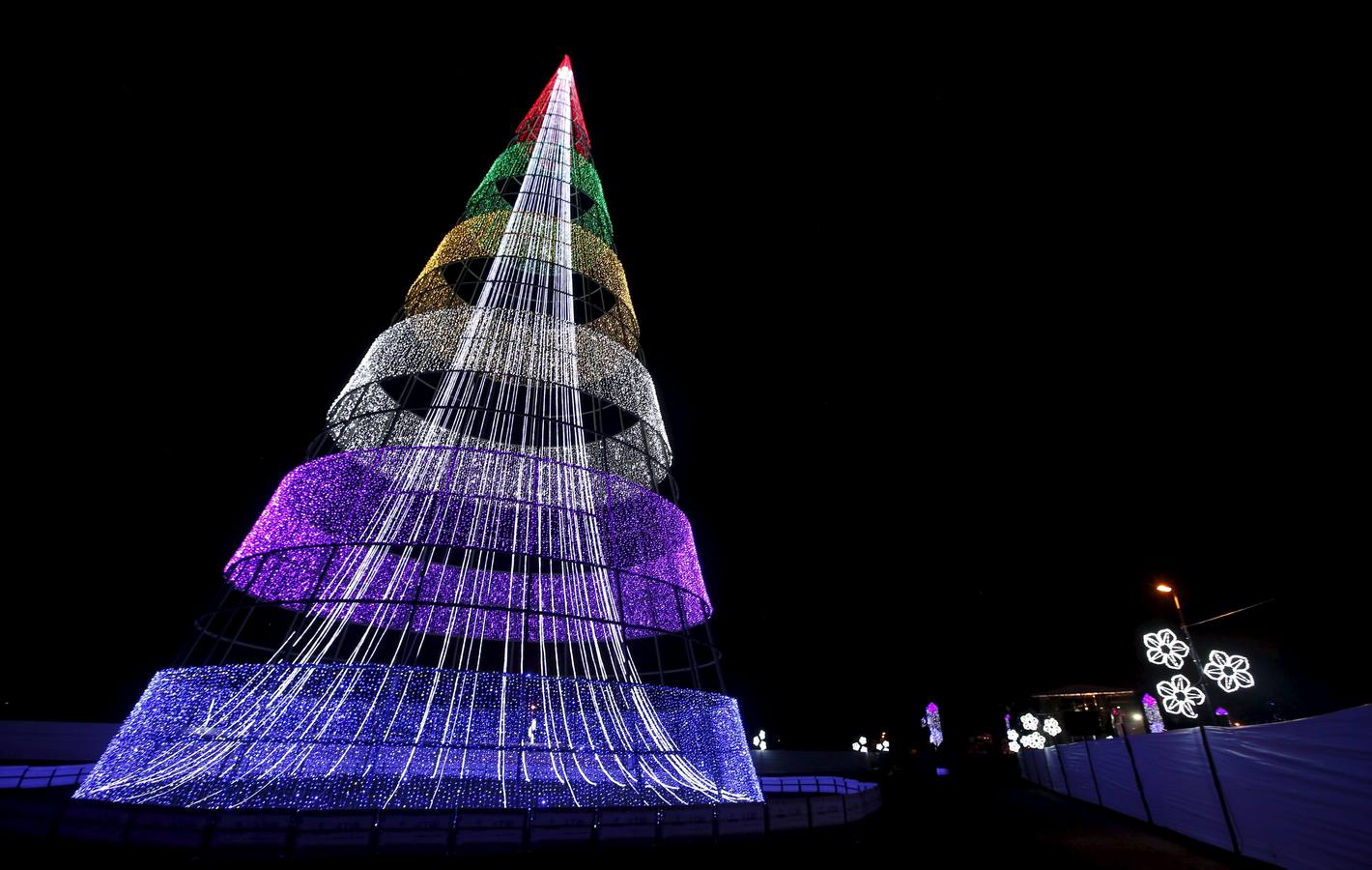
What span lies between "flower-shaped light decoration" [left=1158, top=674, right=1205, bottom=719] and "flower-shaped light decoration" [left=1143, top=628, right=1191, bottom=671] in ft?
1.50

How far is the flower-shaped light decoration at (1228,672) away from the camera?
1074 cm

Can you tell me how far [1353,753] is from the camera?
5.03 meters

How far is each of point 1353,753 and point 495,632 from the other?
15165mm

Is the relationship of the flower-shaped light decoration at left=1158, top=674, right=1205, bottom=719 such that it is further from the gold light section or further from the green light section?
the green light section

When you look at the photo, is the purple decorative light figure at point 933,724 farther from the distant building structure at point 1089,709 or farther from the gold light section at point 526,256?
the gold light section at point 526,256

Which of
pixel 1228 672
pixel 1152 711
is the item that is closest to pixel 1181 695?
pixel 1228 672

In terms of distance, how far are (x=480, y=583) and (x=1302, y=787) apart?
14398 mm

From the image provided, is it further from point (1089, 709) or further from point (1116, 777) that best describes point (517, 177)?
point (1089, 709)

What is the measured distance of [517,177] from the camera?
16219 mm

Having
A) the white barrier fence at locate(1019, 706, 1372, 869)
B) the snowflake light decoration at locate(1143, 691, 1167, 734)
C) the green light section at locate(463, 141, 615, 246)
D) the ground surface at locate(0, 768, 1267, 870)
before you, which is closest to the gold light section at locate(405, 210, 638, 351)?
the green light section at locate(463, 141, 615, 246)

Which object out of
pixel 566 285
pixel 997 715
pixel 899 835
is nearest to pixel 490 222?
pixel 566 285

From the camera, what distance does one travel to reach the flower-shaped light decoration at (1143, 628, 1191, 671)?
1225 cm

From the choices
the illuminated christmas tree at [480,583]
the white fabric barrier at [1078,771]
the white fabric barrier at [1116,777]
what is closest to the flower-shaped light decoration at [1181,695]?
the white fabric barrier at [1116,777]

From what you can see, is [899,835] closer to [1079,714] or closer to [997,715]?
[997,715]
